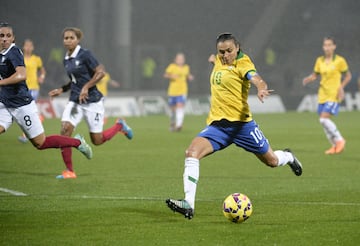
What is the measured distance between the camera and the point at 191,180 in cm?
943

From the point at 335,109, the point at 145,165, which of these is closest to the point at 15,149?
the point at 145,165

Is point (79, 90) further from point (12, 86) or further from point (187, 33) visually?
point (187, 33)

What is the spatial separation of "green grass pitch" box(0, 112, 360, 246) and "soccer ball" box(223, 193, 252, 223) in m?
0.11

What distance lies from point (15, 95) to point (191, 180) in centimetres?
356

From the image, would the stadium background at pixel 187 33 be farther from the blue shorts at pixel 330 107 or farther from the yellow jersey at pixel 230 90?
the yellow jersey at pixel 230 90

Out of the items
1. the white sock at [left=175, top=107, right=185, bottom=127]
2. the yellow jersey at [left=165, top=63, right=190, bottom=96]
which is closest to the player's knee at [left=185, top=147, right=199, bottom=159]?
the white sock at [left=175, top=107, right=185, bottom=127]

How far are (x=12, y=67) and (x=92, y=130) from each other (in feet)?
9.82

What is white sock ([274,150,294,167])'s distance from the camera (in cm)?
1098

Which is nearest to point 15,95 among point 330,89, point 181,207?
point 181,207

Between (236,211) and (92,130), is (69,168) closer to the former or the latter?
(92,130)

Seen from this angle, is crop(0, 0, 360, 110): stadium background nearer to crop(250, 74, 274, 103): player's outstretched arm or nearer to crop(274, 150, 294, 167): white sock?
crop(274, 150, 294, 167): white sock

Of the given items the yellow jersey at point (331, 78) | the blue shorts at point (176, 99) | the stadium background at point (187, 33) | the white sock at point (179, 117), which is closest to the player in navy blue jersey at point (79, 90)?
the yellow jersey at point (331, 78)

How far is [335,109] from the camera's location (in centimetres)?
1828

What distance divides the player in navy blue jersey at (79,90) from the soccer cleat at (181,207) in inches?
181
